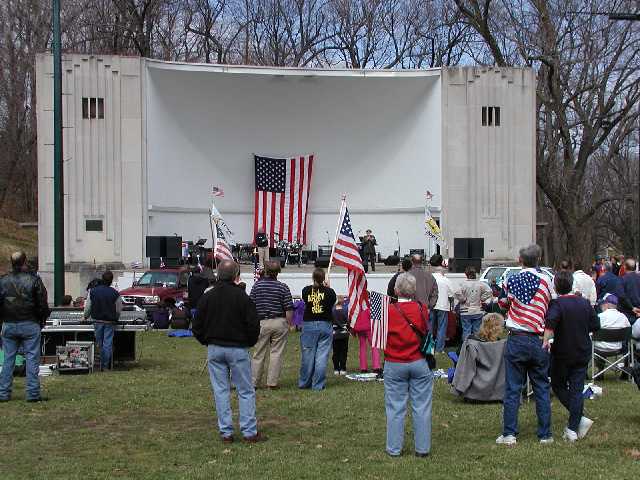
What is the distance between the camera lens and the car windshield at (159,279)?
22.9 meters

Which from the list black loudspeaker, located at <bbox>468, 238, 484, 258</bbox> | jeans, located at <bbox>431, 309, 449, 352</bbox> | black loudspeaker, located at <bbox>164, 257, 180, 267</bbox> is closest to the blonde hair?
jeans, located at <bbox>431, 309, 449, 352</bbox>

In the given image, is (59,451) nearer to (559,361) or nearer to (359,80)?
(559,361)

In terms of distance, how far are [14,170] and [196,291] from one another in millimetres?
27957

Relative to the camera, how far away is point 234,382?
7.96 m

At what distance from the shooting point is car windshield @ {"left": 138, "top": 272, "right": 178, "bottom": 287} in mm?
22875

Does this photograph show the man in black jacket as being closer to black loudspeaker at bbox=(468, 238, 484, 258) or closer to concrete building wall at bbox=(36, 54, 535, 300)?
black loudspeaker at bbox=(468, 238, 484, 258)

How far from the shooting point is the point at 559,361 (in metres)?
7.88

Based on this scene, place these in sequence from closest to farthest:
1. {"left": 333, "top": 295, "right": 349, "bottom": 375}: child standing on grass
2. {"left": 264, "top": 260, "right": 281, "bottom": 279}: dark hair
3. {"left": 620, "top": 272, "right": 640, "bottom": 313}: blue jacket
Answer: {"left": 264, "top": 260, "right": 281, "bottom": 279}: dark hair < {"left": 333, "top": 295, "right": 349, "bottom": 375}: child standing on grass < {"left": 620, "top": 272, "right": 640, "bottom": 313}: blue jacket

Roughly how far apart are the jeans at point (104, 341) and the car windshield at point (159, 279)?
388 inches

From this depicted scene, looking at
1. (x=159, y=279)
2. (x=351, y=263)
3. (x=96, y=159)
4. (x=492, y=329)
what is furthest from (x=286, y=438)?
(x=96, y=159)

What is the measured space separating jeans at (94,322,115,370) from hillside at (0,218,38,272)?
79.2ft

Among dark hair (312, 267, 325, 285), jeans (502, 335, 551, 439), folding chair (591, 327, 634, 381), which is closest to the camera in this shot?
jeans (502, 335, 551, 439)

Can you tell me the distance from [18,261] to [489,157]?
71.8ft

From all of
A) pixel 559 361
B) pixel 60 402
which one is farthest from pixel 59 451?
pixel 559 361
